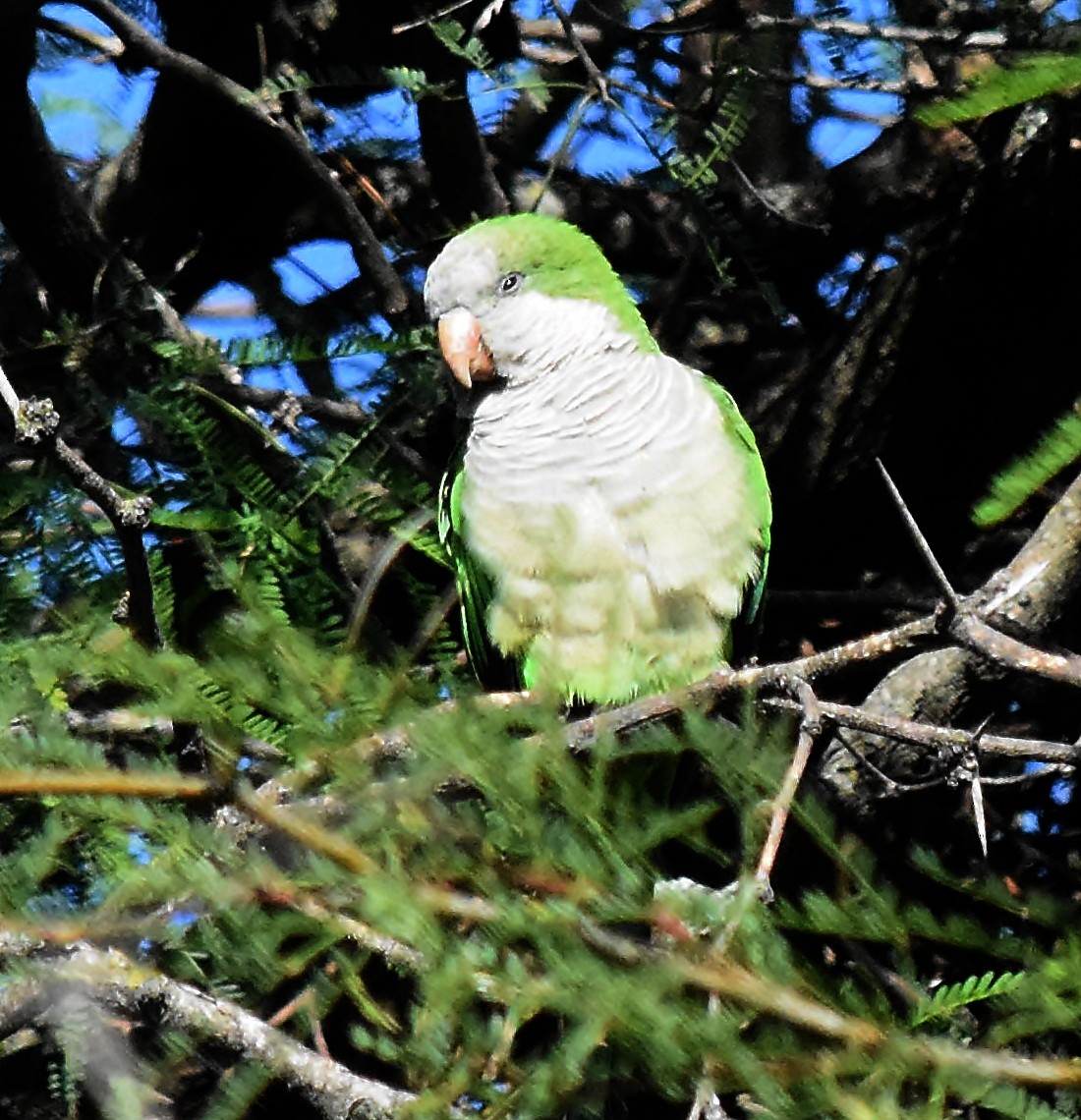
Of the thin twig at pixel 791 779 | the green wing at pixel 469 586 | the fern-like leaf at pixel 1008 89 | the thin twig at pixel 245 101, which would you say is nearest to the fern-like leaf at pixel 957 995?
the thin twig at pixel 791 779

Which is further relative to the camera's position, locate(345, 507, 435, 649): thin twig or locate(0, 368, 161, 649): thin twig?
locate(345, 507, 435, 649): thin twig

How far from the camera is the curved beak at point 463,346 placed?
3.34 meters

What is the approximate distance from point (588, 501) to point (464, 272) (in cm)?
63

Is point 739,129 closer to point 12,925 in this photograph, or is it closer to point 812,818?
point 812,818

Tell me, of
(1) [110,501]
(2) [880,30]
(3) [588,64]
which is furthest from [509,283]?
(1) [110,501]

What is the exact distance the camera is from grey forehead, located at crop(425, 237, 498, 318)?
337cm

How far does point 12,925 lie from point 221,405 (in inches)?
63.5

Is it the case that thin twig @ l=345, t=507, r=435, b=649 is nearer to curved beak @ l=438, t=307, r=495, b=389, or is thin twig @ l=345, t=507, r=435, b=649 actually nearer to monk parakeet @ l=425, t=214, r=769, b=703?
monk parakeet @ l=425, t=214, r=769, b=703

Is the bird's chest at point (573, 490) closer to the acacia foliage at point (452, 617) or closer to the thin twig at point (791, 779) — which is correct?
the acacia foliage at point (452, 617)

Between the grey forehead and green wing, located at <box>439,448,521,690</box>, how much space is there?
35cm

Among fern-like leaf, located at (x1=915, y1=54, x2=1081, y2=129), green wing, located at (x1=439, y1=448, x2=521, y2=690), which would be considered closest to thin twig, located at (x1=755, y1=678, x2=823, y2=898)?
fern-like leaf, located at (x1=915, y1=54, x2=1081, y2=129)

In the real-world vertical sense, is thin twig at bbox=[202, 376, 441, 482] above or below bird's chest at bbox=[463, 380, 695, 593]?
above

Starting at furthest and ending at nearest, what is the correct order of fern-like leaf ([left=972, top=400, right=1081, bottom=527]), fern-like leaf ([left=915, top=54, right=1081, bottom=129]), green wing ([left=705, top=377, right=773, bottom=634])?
green wing ([left=705, top=377, right=773, bottom=634]) < fern-like leaf ([left=972, top=400, right=1081, bottom=527]) < fern-like leaf ([left=915, top=54, right=1081, bottom=129])

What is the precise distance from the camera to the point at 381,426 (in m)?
3.21
